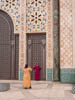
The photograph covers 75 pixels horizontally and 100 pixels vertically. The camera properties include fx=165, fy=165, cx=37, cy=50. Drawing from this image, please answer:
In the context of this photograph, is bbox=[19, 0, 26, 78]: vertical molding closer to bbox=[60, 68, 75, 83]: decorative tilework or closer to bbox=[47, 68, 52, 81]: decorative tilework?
bbox=[47, 68, 52, 81]: decorative tilework

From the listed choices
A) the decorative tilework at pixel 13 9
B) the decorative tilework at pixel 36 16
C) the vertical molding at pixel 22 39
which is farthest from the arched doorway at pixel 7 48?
the decorative tilework at pixel 36 16

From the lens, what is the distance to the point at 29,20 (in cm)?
632

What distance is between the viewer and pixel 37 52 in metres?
6.33

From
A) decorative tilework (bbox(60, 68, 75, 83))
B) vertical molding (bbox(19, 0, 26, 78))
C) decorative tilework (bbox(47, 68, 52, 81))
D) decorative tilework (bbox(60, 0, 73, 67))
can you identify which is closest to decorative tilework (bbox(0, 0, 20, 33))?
vertical molding (bbox(19, 0, 26, 78))

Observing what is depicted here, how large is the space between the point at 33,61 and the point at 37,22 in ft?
4.90

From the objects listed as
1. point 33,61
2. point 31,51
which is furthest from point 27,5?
point 33,61

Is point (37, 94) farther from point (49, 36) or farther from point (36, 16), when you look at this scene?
point (36, 16)

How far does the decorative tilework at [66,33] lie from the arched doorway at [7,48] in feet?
6.24

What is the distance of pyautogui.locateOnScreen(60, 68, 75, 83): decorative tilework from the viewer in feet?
18.5

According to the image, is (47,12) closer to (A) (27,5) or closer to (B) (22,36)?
(A) (27,5)

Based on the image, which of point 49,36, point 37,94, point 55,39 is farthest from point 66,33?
point 37,94

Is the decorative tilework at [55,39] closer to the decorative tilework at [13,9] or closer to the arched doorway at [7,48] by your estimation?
the decorative tilework at [13,9]

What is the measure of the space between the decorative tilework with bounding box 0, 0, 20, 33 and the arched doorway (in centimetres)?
18

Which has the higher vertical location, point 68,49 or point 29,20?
point 29,20
